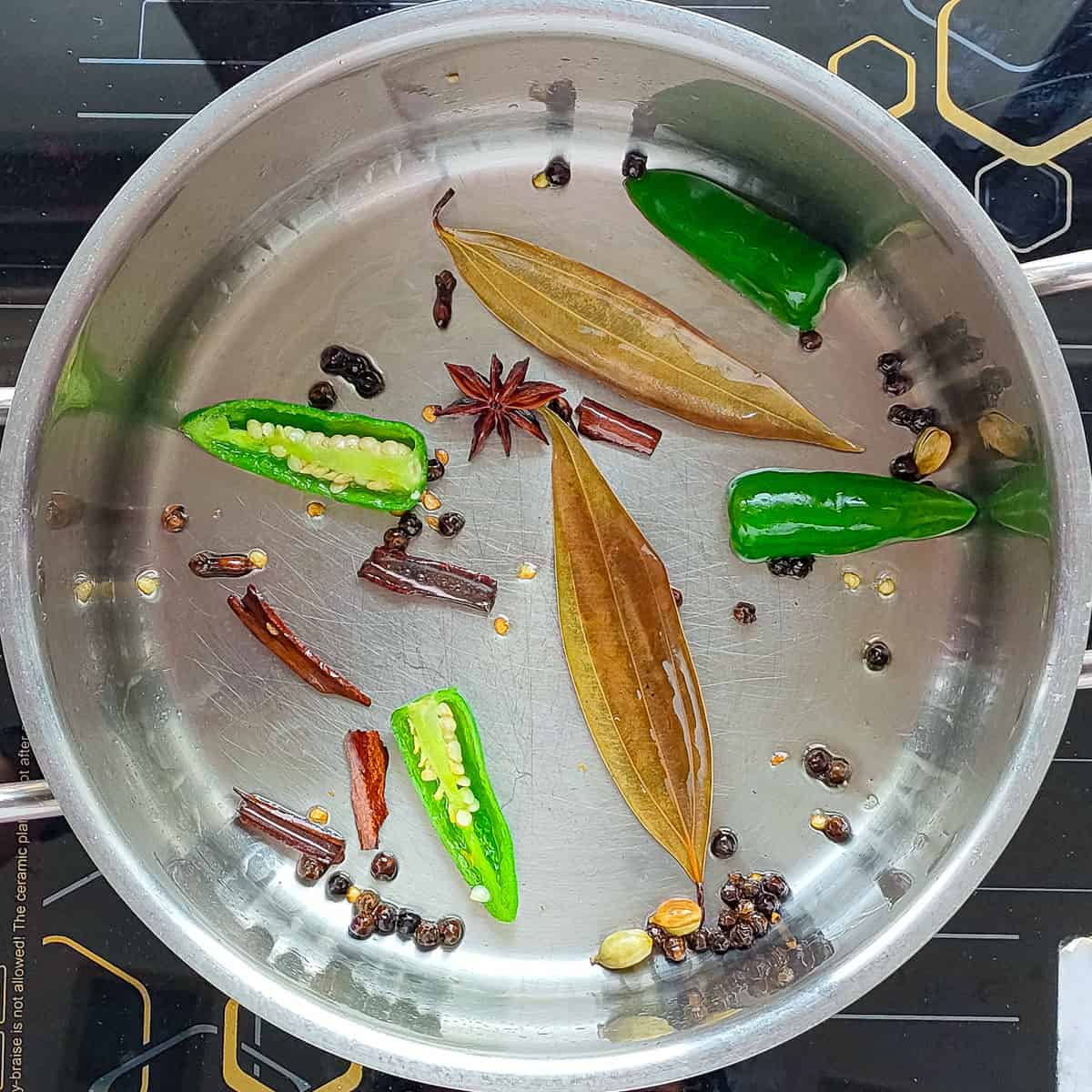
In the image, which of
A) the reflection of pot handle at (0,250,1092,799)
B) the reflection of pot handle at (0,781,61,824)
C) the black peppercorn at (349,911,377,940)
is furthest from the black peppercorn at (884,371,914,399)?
the reflection of pot handle at (0,781,61,824)

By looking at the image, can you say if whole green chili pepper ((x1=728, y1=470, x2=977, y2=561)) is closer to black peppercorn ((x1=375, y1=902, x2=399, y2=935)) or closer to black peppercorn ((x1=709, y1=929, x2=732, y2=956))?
black peppercorn ((x1=709, y1=929, x2=732, y2=956))

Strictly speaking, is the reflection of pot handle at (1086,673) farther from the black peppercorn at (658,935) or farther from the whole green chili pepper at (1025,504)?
the black peppercorn at (658,935)

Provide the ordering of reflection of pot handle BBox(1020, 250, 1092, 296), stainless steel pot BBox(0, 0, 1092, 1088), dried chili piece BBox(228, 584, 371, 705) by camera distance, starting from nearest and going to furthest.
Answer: reflection of pot handle BBox(1020, 250, 1092, 296), stainless steel pot BBox(0, 0, 1092, 1088), dried chili piece BBox(228, 584, 371, 705)

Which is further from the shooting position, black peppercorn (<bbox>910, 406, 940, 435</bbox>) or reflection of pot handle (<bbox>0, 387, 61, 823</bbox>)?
black peppercorn (<bbox>910, 406, 940, 435</bbox>)

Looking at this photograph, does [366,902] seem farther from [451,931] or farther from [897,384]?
[897,384]

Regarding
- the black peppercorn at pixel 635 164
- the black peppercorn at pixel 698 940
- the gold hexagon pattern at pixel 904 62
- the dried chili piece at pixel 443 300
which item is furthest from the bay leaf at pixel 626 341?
the black peppercorn at pixel 698 940

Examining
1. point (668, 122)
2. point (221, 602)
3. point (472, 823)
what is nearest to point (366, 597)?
point (221, 602)

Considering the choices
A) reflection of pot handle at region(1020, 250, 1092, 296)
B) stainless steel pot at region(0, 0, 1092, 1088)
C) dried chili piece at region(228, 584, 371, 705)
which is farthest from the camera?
dried chili piece at region(228, 584, 371, 705)
